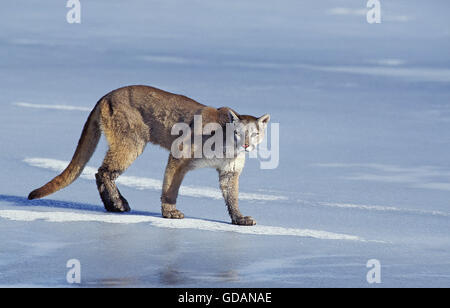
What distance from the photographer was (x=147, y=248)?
704 cm

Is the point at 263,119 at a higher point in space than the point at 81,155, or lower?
higher

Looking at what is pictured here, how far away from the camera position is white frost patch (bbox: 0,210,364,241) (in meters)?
7.67

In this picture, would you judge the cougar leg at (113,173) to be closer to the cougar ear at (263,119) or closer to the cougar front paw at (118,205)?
the cougar front paw at (118,205)

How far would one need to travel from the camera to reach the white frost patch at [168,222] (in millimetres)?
7672

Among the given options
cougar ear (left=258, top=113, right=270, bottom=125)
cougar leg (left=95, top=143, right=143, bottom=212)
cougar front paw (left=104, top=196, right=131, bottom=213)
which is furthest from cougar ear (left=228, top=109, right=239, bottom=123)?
cougar front paw (left=104, top=196, right=131, bottom=213)

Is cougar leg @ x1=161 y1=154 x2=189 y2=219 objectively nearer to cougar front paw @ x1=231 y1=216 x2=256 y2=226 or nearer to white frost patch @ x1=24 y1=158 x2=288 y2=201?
cougar front paw @ x1=231 y1=216 x2=256 y2=226

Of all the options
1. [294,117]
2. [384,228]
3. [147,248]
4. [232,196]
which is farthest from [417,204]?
[294,117]

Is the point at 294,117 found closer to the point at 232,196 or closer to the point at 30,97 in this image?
the point at 30,97

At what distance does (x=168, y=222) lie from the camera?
794 cm

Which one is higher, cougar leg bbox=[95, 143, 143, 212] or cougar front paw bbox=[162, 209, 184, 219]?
cougar leg bbox=[95, 143, 143, 212]

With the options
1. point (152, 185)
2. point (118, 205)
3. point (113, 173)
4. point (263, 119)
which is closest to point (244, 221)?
point (263, 119)

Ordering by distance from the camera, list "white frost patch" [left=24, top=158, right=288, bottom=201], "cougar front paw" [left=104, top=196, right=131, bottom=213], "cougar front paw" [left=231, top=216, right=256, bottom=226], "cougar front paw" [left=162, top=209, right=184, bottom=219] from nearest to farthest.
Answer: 1. "cougar front paw" [left=231, top=216, right=256, bottom=226]
2. "cougar front paw" [left=162, top=209, right=184, bottom=219]
3. "cougar front paw" [left=104, top=196, right=131, bottom=213]
4. "white frost patch" [left=24, top=158, right=288, bottom=201]

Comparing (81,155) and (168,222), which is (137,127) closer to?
(81,155)

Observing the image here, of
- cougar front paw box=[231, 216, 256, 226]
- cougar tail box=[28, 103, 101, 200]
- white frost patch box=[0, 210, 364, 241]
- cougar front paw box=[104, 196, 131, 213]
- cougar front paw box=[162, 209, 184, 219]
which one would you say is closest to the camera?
white frost patch box=[0, 210, 364, 241]
